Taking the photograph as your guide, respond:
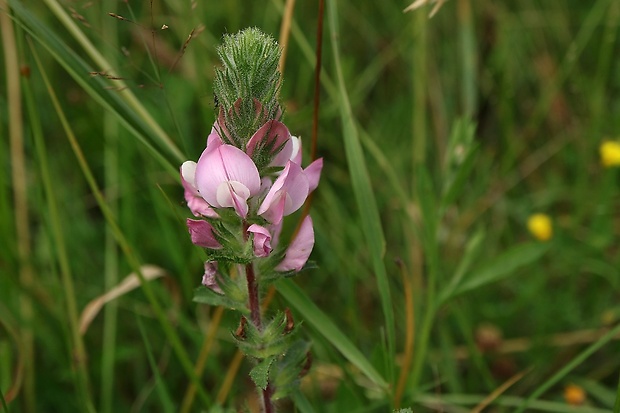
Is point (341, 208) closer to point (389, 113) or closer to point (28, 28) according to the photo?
point (389, 113)

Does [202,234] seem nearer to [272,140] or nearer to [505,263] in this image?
[272,140]

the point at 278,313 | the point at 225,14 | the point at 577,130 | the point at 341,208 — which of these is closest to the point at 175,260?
the point at 341,208

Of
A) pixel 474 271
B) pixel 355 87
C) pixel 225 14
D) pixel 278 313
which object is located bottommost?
pixel 474 271

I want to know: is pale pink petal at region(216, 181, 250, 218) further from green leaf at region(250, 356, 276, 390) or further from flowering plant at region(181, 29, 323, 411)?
green leaf at region(250, 356, 276, 390)

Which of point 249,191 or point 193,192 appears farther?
point 193,192

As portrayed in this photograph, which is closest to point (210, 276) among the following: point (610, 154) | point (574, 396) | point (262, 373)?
point (262, 373)

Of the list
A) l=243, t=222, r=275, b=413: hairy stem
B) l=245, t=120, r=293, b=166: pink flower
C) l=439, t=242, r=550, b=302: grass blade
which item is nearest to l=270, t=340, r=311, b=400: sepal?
l=243, t=222, r=275, b=413: hairy stem

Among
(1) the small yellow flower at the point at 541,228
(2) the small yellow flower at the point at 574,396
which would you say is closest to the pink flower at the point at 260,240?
(2) the small yellow flower at the point at 574,396

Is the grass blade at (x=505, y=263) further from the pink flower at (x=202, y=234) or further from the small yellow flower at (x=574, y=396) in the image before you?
the pink flower at (x=202, y=234)
